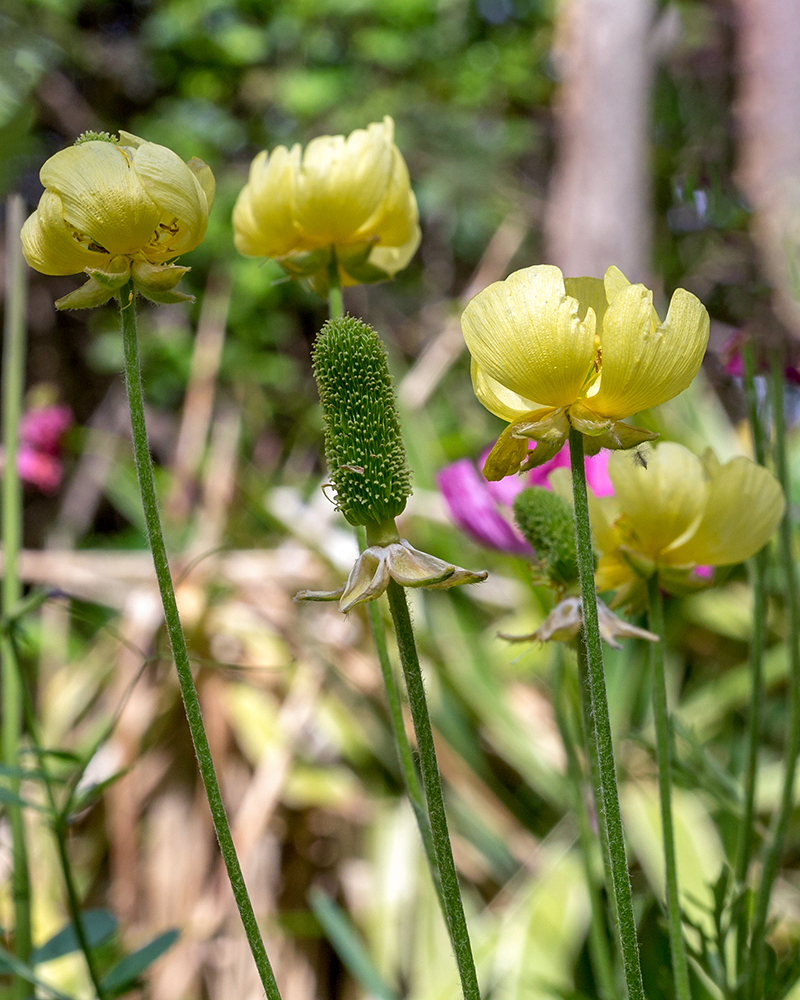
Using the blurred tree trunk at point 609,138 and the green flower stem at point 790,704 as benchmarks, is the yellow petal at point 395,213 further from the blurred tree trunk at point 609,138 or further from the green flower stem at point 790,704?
the blurred tree trunk at point 609,138

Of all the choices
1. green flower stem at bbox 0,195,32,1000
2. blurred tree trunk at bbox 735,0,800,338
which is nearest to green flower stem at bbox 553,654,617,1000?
green flower stem at bbox 0,195,32,1000

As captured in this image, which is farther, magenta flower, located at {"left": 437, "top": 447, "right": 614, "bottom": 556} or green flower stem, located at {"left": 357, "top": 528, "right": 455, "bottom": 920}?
magenta flower, located at {"left": 437, "top": 447, "right": 614, "bottom": 556}

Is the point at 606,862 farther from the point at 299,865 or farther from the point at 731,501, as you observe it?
the point at 299,865

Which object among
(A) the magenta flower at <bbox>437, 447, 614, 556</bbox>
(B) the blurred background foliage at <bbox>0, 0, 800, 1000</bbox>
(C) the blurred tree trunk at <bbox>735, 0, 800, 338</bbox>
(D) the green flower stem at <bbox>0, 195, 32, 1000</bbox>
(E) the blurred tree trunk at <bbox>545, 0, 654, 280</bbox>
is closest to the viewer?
(D) the green flower stem at <bbox>0, 195, 32, 1000</bbox>

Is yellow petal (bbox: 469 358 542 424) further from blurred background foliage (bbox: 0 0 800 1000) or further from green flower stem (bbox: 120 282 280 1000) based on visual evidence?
blurred background foliage (bbox: 0 0 800 1000)

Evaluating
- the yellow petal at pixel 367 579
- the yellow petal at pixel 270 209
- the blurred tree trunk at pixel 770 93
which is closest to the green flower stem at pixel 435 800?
the yellow petal at pixel 367 579

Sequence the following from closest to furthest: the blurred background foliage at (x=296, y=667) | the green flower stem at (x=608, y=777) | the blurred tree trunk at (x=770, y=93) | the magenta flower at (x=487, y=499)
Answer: the green flower stem at (x=608, y=777), the magenta flower at (x=487, y=499), the blurred background foliage at (x=296, y=667), the blurred tree trunk at (x=770, y=93)

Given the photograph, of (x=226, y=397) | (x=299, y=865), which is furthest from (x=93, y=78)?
(x=299, y=865)
